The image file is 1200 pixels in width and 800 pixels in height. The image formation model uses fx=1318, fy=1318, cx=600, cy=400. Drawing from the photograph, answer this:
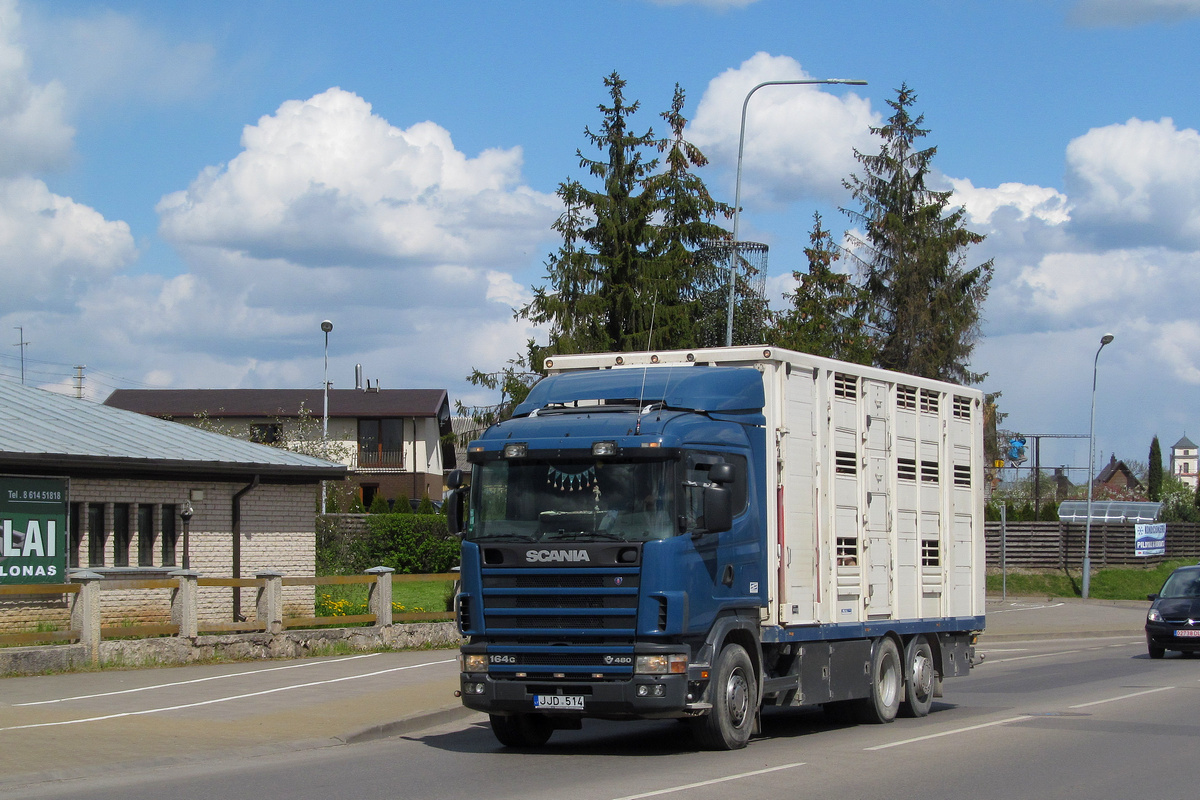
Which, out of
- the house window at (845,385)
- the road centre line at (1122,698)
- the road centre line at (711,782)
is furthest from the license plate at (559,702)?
the road centre line at (1122,698)

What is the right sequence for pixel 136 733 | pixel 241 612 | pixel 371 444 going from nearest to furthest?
pixel 136 733
pixel 241 612
pixel 371 444

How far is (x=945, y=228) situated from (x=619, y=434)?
3714cm

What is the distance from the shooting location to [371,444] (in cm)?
7569

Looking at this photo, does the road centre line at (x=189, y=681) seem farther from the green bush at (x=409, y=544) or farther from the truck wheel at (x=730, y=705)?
the green bush at (x=409, y=544)

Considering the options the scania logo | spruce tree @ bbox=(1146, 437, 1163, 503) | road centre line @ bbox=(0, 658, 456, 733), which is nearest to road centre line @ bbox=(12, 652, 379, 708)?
road centre line @ bbox=(0, 658, 456, 733)

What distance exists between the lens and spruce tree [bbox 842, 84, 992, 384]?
44625 millimetres

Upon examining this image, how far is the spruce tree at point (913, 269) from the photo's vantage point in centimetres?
4462

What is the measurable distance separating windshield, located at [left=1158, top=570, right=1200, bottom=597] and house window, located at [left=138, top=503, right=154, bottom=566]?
1911cm

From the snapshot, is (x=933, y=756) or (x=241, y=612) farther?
(x=241, y=612)

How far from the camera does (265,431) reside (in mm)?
74188

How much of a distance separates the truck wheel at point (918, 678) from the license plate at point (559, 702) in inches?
207

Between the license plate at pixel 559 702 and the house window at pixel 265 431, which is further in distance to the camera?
the house window at pixel 265 431

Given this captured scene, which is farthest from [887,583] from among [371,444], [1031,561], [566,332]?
[371,444]

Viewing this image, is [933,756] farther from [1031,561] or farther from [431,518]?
[1031,561]
